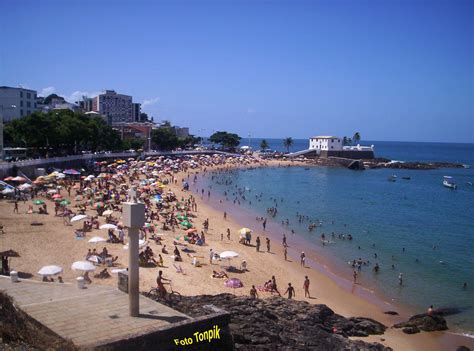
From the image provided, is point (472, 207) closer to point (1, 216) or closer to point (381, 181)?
point (381, 181)

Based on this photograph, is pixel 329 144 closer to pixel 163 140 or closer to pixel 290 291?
pixel 163 140

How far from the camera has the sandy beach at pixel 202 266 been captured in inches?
639

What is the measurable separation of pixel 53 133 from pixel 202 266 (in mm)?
30331

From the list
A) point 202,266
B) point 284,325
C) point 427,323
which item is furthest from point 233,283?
point 427,323

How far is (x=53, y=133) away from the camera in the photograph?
148 ft

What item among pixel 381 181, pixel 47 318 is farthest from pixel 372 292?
pixel 381 181

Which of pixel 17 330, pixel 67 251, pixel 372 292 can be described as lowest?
pixel 372 292

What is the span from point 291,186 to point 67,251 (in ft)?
143

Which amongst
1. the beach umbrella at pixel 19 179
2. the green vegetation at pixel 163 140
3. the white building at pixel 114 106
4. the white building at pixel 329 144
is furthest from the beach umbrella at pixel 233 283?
the white building at pixel 114 106

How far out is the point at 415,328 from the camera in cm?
1602

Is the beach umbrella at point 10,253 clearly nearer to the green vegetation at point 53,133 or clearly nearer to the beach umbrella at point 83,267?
the beach umbrella at point 83,267

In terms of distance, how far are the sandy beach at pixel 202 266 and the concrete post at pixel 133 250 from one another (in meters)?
5.99

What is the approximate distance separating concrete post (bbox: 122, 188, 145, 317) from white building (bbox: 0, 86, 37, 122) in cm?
5881

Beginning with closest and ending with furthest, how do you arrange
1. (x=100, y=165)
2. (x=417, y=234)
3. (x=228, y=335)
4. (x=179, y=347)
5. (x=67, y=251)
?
1. (x=179, y=347)
2. (x=228, y=335)
3. (x=67, y=251)
4. (x=417, y=234)
5. (x=100, y=165)
